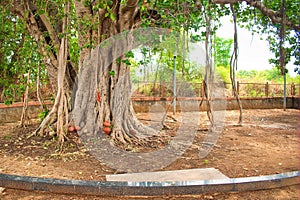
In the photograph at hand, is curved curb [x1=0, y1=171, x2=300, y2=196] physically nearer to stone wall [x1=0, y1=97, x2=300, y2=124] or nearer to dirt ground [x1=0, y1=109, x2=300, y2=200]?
dirt ground [x1=0, y1=109, x2=300, y2=200]

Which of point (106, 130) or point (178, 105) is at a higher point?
point (178, 105)

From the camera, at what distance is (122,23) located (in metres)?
5.60

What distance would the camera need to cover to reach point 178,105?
11.1 metres

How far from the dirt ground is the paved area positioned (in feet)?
0.57

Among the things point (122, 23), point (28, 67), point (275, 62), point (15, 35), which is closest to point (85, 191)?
point (122, 23)

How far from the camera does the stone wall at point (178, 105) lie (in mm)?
8594

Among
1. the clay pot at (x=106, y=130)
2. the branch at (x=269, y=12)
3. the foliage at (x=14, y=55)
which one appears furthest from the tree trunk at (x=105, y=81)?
the branch at (x=269, y=12)

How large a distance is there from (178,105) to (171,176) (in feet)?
24.6

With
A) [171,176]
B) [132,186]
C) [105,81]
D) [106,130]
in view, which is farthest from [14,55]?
[132,186]

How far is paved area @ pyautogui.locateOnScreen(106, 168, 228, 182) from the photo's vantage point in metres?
3.61

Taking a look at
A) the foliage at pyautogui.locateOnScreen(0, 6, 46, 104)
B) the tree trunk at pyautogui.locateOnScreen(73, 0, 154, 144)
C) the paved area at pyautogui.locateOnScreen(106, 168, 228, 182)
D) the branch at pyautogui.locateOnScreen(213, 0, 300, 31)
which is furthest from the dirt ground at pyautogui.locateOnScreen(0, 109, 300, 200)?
the branch at pyautogui.locateOnScreen(213, 0, 300, 31)

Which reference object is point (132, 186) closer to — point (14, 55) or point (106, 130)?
point (106, 130)

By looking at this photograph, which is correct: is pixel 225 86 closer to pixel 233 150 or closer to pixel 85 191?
pixel 233 150

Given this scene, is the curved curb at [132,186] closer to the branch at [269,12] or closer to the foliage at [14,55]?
the foliage at [14,55]
